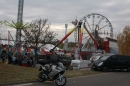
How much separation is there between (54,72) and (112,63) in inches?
521

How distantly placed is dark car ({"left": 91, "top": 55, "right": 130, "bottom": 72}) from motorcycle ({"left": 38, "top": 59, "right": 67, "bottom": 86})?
1157 cm

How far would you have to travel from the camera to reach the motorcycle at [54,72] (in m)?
11.3

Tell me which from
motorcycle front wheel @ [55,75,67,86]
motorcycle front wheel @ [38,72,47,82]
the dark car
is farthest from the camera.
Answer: the dark car

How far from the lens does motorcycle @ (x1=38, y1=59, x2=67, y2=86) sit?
11344 millimetres

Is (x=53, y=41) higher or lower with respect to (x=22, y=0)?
lower

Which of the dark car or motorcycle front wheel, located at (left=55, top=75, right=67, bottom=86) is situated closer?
motorcycle front wheel, located at (left=55, top=75, right=67, bottom=86)

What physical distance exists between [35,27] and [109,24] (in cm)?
3183

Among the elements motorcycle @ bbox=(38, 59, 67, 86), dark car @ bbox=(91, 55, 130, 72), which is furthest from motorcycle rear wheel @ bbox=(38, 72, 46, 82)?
dark car @ bbox=(91, 55, 130, 72)

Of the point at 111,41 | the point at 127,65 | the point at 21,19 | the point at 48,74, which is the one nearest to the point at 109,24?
the point at 111,41

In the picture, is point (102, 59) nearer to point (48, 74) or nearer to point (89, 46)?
point (48, 74)

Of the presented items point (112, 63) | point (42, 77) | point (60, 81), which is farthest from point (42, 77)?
point (112, 63)

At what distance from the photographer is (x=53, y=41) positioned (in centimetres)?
2512

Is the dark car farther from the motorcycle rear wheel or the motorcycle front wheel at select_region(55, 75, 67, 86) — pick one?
the motorcycle front wheel at select_region(55, 75, 67, 86)

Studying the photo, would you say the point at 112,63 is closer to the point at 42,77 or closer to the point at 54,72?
the point at 42,77
